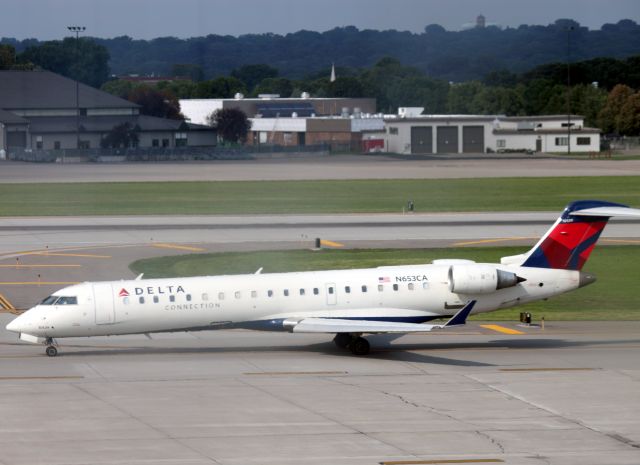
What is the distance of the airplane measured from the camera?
35.9m

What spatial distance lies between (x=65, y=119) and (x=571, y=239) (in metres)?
146

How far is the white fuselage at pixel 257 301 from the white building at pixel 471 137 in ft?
468

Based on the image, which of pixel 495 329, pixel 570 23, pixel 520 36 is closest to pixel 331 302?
pixel 495 329

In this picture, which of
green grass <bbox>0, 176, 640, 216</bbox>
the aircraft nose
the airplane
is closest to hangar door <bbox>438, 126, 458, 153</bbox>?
green grass <bbox>0, 176, 640, 216</bbox>

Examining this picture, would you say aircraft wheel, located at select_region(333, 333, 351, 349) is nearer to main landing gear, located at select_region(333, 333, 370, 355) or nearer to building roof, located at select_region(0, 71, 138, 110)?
main landing gear, located at select_region(333, 333, 370, 355)

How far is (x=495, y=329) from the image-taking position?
4244cm

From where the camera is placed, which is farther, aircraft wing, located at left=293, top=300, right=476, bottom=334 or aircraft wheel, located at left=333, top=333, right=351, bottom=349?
aircraft wheel, located at left=333, top=333, right=351, bottom=349

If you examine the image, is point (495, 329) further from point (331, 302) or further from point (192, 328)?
point (192, 328)

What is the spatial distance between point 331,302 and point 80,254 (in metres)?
29.1

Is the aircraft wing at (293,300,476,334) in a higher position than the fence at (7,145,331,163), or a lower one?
lower

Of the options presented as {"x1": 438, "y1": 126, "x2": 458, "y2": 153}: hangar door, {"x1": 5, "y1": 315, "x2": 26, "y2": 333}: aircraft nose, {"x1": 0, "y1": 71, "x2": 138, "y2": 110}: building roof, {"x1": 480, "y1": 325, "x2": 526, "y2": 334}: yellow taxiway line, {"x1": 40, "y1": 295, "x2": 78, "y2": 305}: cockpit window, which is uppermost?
{"x1": 0, "y1": 71, "x2": 138, "y2": 110}: building roof

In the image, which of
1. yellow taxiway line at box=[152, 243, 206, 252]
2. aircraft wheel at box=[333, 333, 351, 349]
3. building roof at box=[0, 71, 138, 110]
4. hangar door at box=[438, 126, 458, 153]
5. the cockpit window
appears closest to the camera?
the cockpit window

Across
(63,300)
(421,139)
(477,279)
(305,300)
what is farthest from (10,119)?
(477,279)

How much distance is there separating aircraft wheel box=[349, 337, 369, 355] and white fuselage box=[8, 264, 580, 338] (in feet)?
2.58
